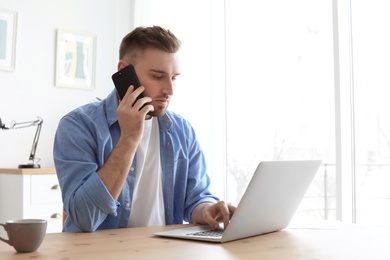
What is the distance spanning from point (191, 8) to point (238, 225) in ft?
8.72

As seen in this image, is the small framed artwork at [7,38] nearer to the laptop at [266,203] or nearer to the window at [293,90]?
the window at [293,90]

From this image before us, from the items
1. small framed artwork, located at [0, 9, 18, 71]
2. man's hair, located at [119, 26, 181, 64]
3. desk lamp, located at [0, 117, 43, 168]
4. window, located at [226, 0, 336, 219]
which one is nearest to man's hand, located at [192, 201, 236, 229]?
man's hair, located at [119, 26, 181, 64]

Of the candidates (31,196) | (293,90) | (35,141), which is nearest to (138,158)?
(31,196)

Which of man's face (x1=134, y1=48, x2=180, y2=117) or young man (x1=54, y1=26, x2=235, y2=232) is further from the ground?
man's face (x1=134, y1=48, x2=180, y2=117)

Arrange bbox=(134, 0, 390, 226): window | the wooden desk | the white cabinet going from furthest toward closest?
the white cabinet, bbox=(134, 0, 390, 226): window, the wooden desk

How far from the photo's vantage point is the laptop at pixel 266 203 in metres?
1.16

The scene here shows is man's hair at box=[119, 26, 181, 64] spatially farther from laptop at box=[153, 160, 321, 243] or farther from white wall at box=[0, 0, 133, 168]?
white wall at box=[0, 0, 133, 168]

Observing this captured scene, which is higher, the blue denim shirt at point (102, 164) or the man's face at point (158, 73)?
the man's face at point (158, 73)

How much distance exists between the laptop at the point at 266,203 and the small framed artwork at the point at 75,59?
8.34 feet

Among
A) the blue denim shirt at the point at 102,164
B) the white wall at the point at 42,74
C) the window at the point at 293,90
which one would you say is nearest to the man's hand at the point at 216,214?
the blue denim shirt at the point at 102,164

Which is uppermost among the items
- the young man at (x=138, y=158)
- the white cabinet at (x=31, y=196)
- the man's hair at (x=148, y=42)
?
the man's hair at (x=148, y=42)

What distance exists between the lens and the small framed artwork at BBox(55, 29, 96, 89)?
3678 millimetres

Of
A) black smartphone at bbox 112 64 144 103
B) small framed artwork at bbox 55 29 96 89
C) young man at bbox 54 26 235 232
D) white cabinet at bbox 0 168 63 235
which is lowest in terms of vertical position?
white cabinet at bbox 0 168 63 235

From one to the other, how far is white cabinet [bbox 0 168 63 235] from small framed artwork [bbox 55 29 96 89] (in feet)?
2.79
